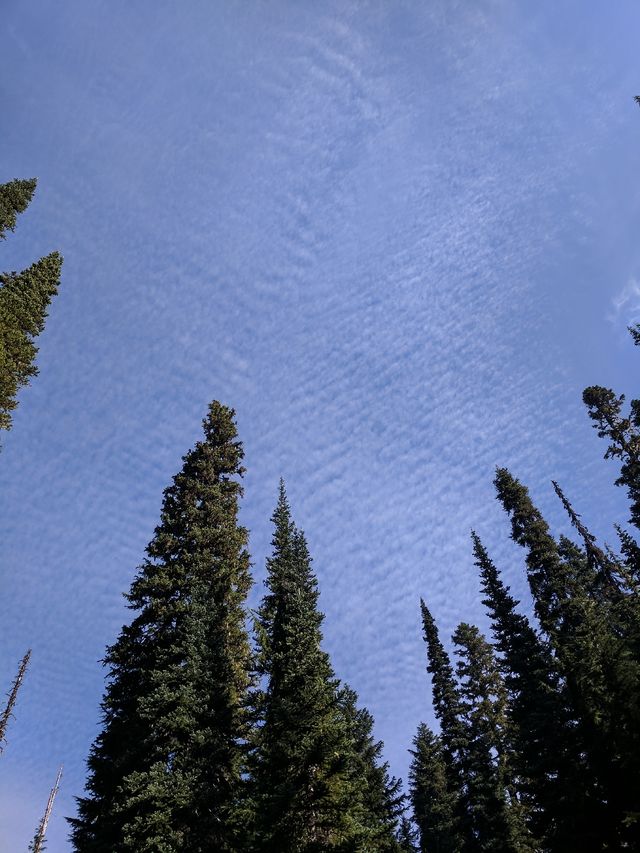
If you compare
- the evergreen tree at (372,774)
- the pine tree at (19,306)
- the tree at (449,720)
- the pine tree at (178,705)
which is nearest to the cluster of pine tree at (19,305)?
the pine tree at (19,306)

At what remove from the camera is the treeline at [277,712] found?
1666cm

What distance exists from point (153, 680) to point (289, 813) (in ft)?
21.0

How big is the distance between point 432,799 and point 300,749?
3160cm

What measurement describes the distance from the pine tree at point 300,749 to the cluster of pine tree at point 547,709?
7.52 meters

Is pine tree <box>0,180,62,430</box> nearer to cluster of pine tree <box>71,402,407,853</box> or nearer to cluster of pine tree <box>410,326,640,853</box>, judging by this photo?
cluster of pine tree <box>71,402,407,853</box>

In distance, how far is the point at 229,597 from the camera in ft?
79.9

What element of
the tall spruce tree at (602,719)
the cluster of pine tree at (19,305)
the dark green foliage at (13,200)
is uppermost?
the dark green foliage at (13,200)

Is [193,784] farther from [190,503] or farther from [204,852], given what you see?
[190,503]

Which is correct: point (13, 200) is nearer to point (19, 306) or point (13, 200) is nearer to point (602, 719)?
point (19, 306)

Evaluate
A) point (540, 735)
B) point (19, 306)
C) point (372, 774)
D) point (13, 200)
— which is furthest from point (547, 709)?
point (13, 200)

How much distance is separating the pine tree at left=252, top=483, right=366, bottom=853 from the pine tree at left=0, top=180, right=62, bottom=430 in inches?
586

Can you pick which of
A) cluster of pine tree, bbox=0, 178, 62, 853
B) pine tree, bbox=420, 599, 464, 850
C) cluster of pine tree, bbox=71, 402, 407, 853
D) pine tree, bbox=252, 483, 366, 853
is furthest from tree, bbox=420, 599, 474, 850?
cluster of pine tree, bbox=0, 178, 62, 853

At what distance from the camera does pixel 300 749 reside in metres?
17.1

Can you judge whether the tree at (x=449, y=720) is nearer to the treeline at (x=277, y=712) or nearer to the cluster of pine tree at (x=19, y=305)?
the treeline at (x=277, y=712)
